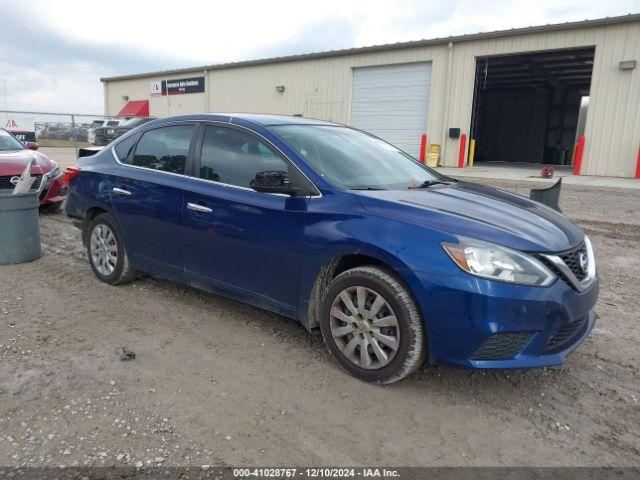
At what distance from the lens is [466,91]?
19.2m

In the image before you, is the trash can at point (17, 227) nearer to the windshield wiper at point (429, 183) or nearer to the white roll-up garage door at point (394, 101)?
the windshield wiper at point (429, 183)

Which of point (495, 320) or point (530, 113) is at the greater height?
point (530, 113)

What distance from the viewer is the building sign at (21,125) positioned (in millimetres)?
21781

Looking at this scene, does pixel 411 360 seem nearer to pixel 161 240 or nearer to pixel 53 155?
pixel 161 240

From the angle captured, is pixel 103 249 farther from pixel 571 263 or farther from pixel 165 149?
pixel 571 263

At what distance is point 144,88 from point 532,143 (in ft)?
80.1

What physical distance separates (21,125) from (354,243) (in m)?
24.0

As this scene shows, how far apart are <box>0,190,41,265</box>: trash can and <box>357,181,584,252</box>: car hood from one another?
4.34 m

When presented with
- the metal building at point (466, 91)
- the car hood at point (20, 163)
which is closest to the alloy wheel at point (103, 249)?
the car hood at point (20, 163)

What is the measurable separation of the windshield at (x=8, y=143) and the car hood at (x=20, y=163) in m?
0.24

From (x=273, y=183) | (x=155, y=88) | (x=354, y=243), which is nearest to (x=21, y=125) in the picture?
(x=155, y=88)

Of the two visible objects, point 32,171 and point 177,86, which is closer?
point 32,171

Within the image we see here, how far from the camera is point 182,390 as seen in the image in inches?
121

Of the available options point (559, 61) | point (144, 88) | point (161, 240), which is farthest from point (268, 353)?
point (144, 88)
